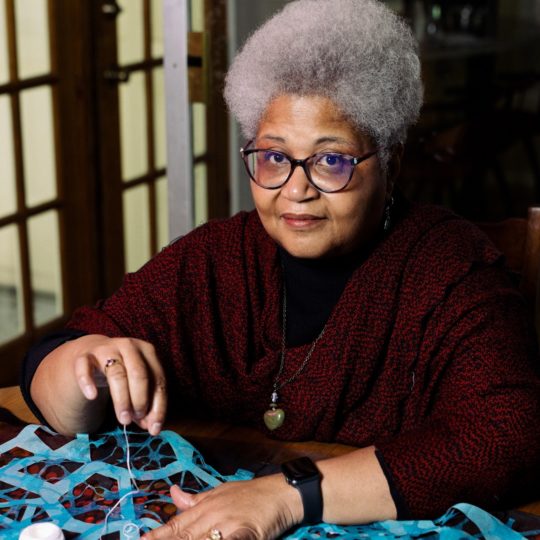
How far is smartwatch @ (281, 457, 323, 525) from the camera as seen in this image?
114 centimetres

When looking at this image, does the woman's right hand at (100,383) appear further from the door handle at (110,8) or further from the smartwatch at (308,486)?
the door handle at (110,8)

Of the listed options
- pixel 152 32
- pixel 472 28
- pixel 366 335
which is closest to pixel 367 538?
pixel 366 335

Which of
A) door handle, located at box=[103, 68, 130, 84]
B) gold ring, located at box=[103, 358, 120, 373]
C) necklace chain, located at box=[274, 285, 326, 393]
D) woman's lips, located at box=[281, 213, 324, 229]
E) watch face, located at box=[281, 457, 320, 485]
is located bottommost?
watch face, located at box=[281, 457, 320, 485]

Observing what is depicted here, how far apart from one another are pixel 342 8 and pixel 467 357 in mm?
576

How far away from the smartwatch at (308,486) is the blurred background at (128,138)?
6.08ft

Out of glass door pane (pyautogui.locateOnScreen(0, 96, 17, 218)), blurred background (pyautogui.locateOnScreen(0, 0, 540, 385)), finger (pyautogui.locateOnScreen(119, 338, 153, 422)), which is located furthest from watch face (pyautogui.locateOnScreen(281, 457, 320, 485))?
glass door pane (pyautogui.locateOnScreen(0, 96, 17, 218))

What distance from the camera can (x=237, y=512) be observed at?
1109 millimetres

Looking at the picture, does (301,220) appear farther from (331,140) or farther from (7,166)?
(7,166)

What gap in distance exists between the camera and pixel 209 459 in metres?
1.30

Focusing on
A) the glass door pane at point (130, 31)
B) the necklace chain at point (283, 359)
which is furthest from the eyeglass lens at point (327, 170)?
the glass door pane at point (130, 31)

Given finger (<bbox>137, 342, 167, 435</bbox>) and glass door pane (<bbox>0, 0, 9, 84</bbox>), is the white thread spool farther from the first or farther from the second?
glass door pane (<bbox>0, 0, 9, 84</bbox>)

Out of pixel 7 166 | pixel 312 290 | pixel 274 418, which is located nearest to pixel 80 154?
pixel 7 166

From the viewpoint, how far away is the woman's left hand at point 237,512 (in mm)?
1092

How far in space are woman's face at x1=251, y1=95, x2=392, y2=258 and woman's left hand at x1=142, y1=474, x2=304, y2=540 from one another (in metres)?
0.40
